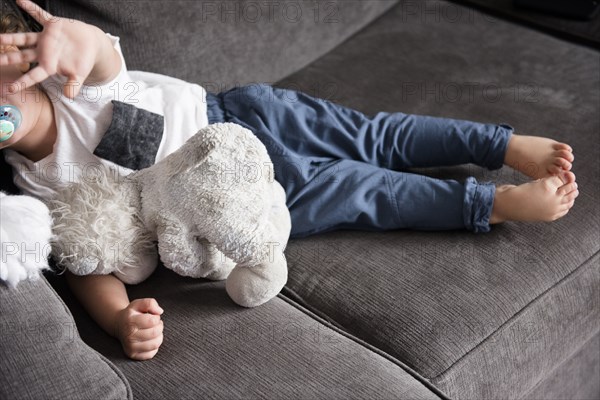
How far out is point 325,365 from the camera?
1005 mm

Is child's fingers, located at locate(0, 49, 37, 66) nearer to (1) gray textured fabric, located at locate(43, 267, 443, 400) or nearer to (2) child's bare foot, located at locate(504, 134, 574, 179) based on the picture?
(1) gray textured fabric, located at locate(43, 267, 443, 400)

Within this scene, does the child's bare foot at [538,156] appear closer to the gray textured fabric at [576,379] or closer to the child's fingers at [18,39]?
the gray textured fabric at [576,379]

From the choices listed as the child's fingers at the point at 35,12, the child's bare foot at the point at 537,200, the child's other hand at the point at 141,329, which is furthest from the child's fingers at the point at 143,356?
the child's bare foot at the point at 537,200

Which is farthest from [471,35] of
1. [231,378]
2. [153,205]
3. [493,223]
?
[231,378]

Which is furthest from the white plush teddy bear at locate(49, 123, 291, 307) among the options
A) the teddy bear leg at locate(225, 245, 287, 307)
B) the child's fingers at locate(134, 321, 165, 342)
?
the child's fingers at locate(134, 321, 165, 342)

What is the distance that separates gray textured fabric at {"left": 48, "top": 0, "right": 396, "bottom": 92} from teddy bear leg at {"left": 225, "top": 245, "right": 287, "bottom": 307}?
0.53 m

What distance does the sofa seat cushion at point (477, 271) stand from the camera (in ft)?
3.67

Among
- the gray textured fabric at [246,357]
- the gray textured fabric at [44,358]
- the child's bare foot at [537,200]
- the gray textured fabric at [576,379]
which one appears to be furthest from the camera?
the gray textured fabric at [576,379]

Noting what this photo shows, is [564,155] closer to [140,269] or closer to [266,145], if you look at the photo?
[266,145]

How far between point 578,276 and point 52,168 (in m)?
0.87

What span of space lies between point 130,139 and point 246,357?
15.8 inches

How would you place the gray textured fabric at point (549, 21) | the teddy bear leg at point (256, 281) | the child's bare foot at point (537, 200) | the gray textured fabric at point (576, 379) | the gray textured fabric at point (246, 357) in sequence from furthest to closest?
the gray textured fabric at point (549, 21)
the gray textured fabric at point (576, 379)
the child's bare foot at point (537, 200)
the teddy bear leg at point (256, 281)
the gray textured fabric at point (246, 357)

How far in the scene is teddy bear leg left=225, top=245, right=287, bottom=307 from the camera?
1065mm

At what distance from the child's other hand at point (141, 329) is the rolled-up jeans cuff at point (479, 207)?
546mm
